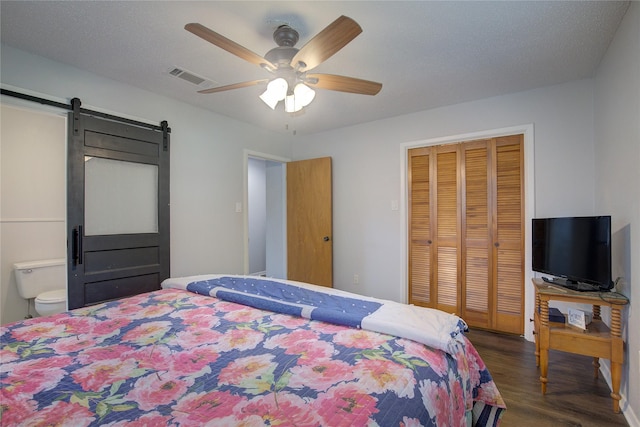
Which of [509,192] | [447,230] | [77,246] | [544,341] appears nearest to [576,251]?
[544,341]

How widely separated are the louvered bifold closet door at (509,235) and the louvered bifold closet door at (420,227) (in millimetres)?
662

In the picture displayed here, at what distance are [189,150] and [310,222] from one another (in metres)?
1.78

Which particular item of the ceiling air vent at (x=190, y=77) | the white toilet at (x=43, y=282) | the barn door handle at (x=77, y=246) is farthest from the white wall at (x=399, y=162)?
the white toilet at (x=43, y=282)

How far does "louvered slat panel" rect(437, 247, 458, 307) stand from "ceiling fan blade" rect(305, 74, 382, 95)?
209cm

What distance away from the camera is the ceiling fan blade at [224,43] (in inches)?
54.6

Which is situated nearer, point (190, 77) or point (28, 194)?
point (190, 77)

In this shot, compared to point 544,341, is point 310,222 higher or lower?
higher

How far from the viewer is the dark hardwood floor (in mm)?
1735

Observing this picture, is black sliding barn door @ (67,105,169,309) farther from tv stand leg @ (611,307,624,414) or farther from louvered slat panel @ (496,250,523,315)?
tv stand leg @ (611,307,624,414)

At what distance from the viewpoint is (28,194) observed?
3.11 m

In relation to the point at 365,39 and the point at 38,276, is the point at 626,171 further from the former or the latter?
the point at 38,276

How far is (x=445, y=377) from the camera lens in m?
1.08

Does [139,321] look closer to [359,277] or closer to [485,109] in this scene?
[359,277]

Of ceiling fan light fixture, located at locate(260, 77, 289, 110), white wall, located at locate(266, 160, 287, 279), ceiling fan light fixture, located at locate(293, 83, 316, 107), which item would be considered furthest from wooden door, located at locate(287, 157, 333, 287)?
ceiling fan light fixture, located at locate(260, 77, 289, 110)
